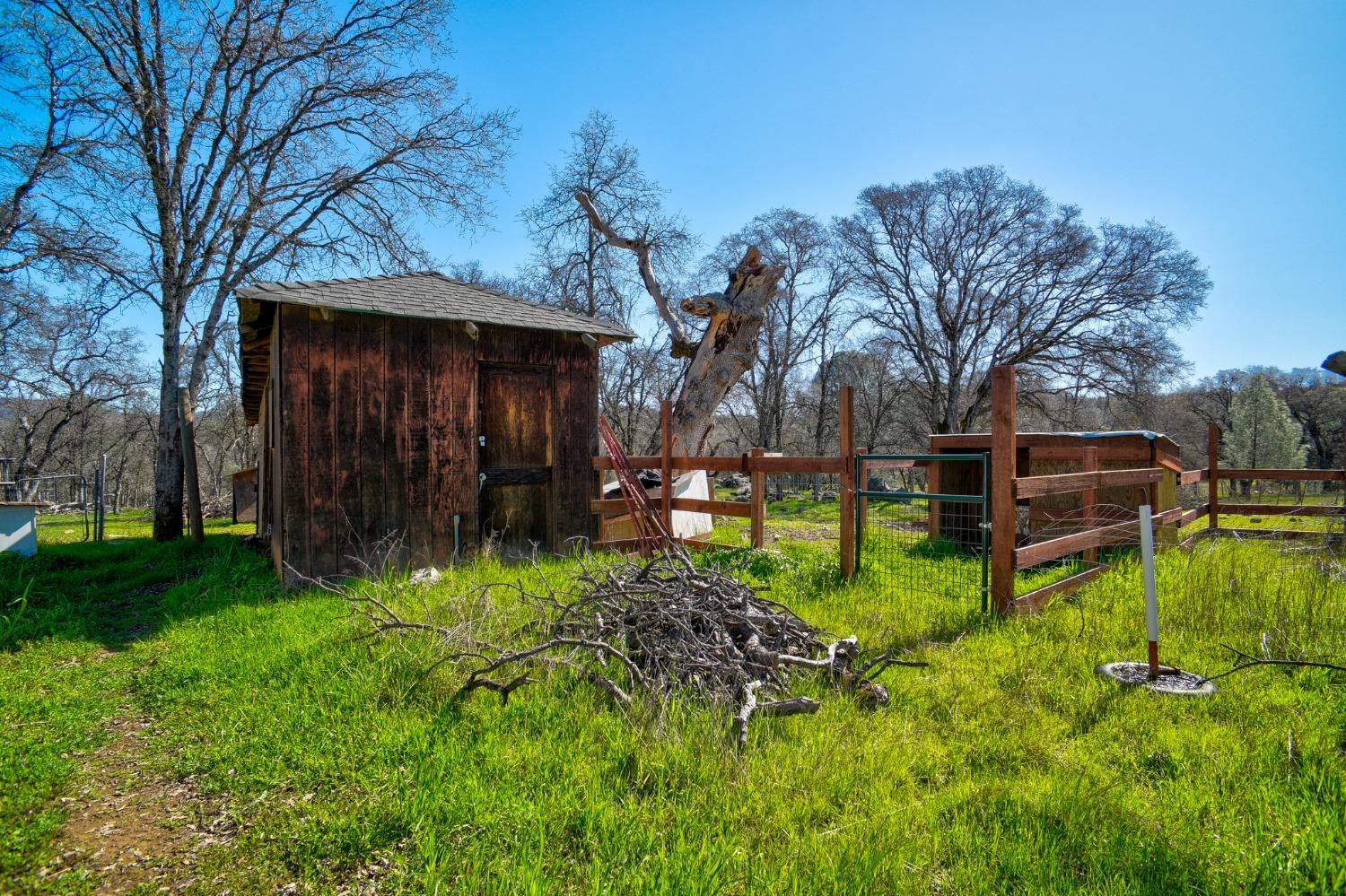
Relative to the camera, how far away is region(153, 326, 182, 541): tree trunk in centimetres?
1178

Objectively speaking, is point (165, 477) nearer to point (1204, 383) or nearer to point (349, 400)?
point (349, 400)

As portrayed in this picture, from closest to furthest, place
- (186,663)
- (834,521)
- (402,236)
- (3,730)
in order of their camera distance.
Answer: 1. (3,730)
2. (186,663)
3. (402,236)
4. (834,521)

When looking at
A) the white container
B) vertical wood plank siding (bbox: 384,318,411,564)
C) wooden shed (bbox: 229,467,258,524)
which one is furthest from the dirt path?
wooden shed (bbox: 229,467,258,524)

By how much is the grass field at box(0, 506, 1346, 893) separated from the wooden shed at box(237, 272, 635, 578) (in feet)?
7.51

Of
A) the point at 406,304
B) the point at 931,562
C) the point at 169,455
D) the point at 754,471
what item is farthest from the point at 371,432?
the point at 169,455

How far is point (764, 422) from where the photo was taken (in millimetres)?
28609

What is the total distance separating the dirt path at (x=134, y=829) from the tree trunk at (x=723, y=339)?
797 centimetres

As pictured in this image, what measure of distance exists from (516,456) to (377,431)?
1636 millimetres

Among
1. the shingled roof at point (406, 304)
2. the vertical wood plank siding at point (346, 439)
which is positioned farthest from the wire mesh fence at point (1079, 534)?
the vertical wood plank siding at point (346, 439)

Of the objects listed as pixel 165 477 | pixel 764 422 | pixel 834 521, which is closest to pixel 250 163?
pixel 165 477

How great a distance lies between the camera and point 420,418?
23.3 feet

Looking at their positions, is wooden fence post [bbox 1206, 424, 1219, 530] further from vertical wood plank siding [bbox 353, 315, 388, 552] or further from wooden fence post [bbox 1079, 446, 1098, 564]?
vertical wood plank siding [bbox 353, 315, 388, 552]

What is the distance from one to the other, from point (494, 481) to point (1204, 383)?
50.5m

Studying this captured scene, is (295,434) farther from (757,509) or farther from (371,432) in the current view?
(757,509)
